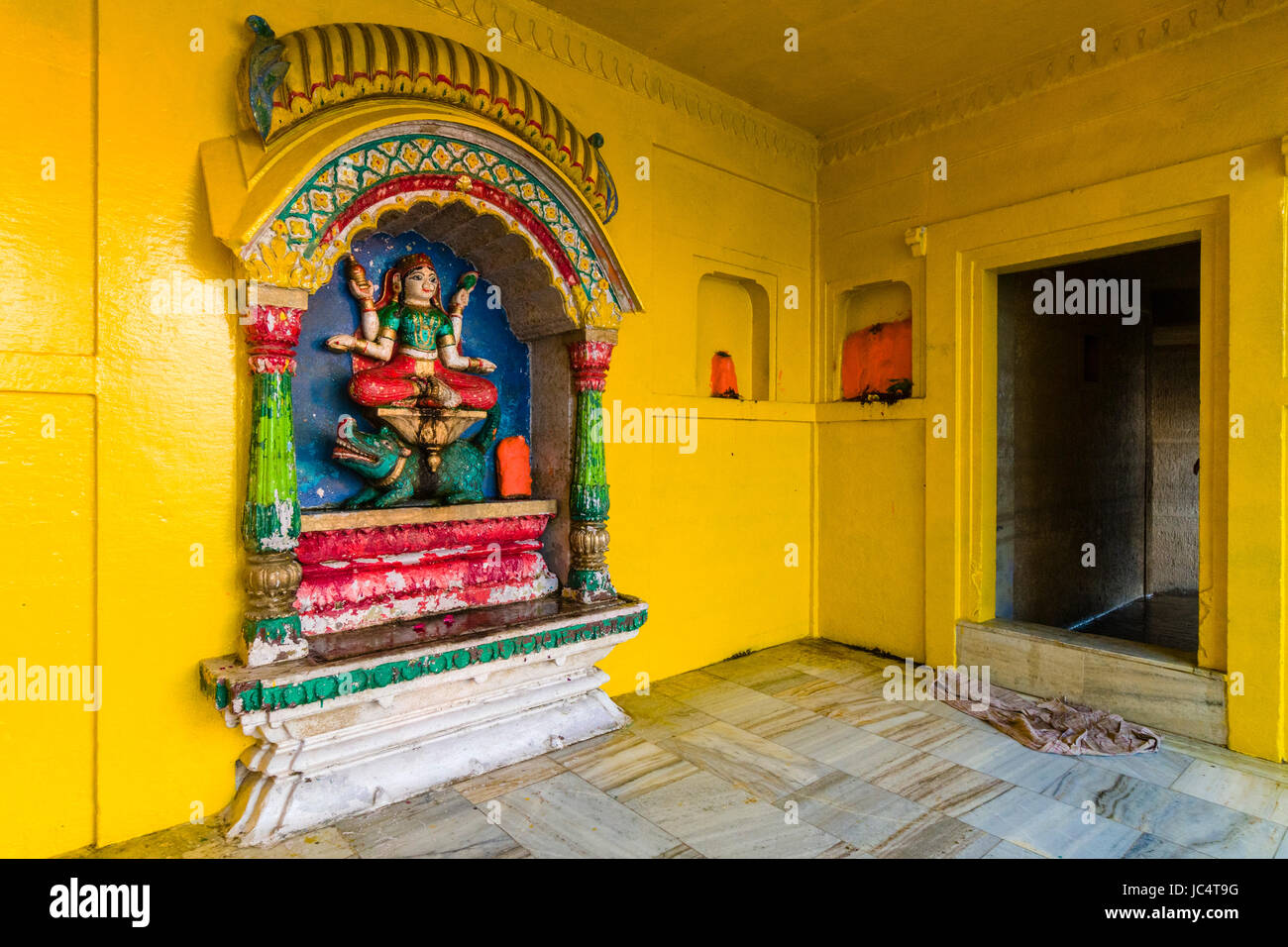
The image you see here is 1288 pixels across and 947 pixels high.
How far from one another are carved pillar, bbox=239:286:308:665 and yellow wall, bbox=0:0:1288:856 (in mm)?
145

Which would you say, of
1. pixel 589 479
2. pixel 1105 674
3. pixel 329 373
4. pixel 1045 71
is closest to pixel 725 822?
pixel 589 479

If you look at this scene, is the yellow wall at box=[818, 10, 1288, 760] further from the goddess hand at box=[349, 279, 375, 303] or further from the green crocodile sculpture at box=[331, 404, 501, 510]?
the goddess hand at box=[349, 279, 375, 303]

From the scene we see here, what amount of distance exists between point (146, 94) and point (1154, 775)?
5022mm

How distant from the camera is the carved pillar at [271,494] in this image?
110 inches

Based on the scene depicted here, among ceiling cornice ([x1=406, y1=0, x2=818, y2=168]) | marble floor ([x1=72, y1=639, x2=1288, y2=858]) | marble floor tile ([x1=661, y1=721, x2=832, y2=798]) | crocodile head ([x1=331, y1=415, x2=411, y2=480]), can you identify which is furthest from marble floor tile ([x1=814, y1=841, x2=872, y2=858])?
ceiling cornice ([x1=406, y1=0, x2=818, y2=168])

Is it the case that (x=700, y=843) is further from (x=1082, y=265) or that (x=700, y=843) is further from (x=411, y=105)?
(x=1082, y=265)

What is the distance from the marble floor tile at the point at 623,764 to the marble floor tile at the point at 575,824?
10cm

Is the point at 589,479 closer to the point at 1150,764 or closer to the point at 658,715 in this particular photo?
the point at 658,715

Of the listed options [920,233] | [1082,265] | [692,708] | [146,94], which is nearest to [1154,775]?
[692,708]

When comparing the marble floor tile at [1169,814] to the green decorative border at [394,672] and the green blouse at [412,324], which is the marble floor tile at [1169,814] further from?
the green blouse at [412,324]

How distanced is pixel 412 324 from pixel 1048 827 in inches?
136

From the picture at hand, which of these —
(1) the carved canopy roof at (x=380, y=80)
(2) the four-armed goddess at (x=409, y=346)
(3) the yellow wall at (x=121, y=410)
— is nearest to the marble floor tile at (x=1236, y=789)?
(2) the four-armed goddess at (x=409, y=346)

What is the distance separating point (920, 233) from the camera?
15.6 ft

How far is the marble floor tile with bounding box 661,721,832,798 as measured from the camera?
3232 mm
